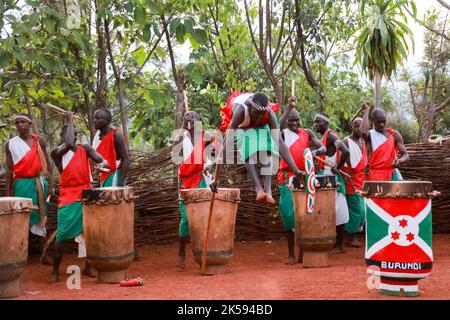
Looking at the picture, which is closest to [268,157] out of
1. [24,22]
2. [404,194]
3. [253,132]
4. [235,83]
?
[253,132]

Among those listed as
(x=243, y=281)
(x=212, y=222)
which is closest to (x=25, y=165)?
(x=212, y=222)

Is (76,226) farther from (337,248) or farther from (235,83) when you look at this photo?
(235,83)

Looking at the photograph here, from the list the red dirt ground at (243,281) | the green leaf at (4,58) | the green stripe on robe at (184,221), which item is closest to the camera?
the red dirt ground at (243,281)

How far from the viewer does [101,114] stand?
6.54m

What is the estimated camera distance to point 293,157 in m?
7.00

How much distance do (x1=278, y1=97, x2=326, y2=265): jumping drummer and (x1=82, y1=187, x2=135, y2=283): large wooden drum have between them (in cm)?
195

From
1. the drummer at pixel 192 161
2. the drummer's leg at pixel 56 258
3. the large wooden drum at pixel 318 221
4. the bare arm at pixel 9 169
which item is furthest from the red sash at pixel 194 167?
the bare arm at pixel 9 169

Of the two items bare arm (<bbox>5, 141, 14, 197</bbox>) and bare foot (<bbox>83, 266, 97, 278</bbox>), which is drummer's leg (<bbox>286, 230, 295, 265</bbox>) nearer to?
bare foot (<bbox>83, 266, 97, 278</bbox>)

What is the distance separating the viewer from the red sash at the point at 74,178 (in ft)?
20.1

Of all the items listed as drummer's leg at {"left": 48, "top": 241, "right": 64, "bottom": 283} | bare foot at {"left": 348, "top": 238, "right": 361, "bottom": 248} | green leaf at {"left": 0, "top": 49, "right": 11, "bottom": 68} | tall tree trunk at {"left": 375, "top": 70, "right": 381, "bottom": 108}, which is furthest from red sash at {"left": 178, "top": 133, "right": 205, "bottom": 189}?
tall tree trunk at {"left": 375, "top": 70, "right": 381, "bottom": 108}

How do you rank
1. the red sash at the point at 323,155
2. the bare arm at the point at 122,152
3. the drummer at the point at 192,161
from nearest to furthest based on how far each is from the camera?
the bare arm at the point at 122,152 → the drummer at the point at 192,161 → the red sash at the point at 323,155

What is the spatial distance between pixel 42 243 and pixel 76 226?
1.69 metres

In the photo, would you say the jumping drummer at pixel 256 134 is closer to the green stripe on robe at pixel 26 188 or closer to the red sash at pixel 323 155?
the red sash at pixel 323 155

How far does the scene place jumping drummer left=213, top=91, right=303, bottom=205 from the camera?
16.2ft
